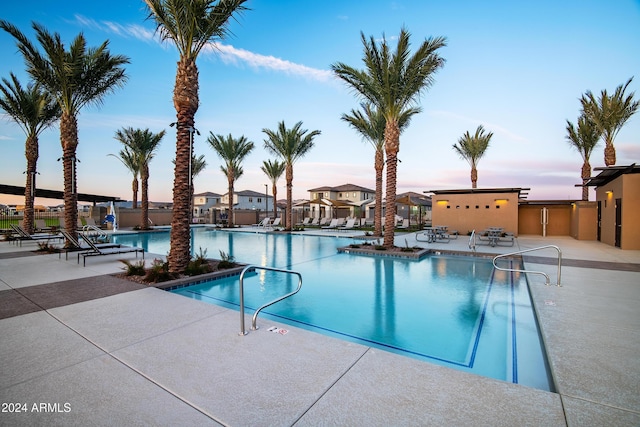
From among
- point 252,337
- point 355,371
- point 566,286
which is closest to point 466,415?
point 355,371

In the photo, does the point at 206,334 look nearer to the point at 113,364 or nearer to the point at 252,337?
the point at 252,337

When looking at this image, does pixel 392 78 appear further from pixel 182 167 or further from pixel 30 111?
pixel 30 111

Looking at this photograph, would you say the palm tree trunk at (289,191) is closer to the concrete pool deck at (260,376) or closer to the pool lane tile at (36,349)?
the concrete pool deck at (260,376)

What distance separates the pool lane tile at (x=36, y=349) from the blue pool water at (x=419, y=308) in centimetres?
261

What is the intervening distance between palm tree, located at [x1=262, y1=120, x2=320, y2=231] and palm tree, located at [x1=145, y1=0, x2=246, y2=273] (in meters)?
15.4

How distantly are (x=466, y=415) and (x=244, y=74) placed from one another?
57.4ft

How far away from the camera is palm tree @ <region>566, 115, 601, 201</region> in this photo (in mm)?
20453

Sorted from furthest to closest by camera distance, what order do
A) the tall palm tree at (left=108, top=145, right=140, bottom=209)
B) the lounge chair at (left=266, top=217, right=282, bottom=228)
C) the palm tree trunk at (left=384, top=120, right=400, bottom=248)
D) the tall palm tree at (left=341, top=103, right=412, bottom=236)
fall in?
the tall palm tree at (left=108, top=145, right=140, bottom=209)
the lounge chair at (left=266, top=217, right=282, bottom=228)
the tall palm tree at (left=341, top=103, right=412, bottom=236)
the palm tree trunk at (left=384, top=120, right=400, bottom=248)

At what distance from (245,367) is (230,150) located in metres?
26.6

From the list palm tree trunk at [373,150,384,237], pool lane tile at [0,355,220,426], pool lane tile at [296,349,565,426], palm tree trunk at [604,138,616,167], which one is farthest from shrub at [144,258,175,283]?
palm tree trunk at [604,138,616,167]

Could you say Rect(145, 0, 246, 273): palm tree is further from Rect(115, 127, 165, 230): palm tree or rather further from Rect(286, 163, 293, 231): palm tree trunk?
Rect(115, 127, 165, 230): palm tree

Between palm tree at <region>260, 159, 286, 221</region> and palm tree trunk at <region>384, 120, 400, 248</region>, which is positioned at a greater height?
palm tree at <region>260, 159, 286, 221</region>

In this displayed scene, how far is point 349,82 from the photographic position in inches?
496

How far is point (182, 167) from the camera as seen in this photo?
289 inches
